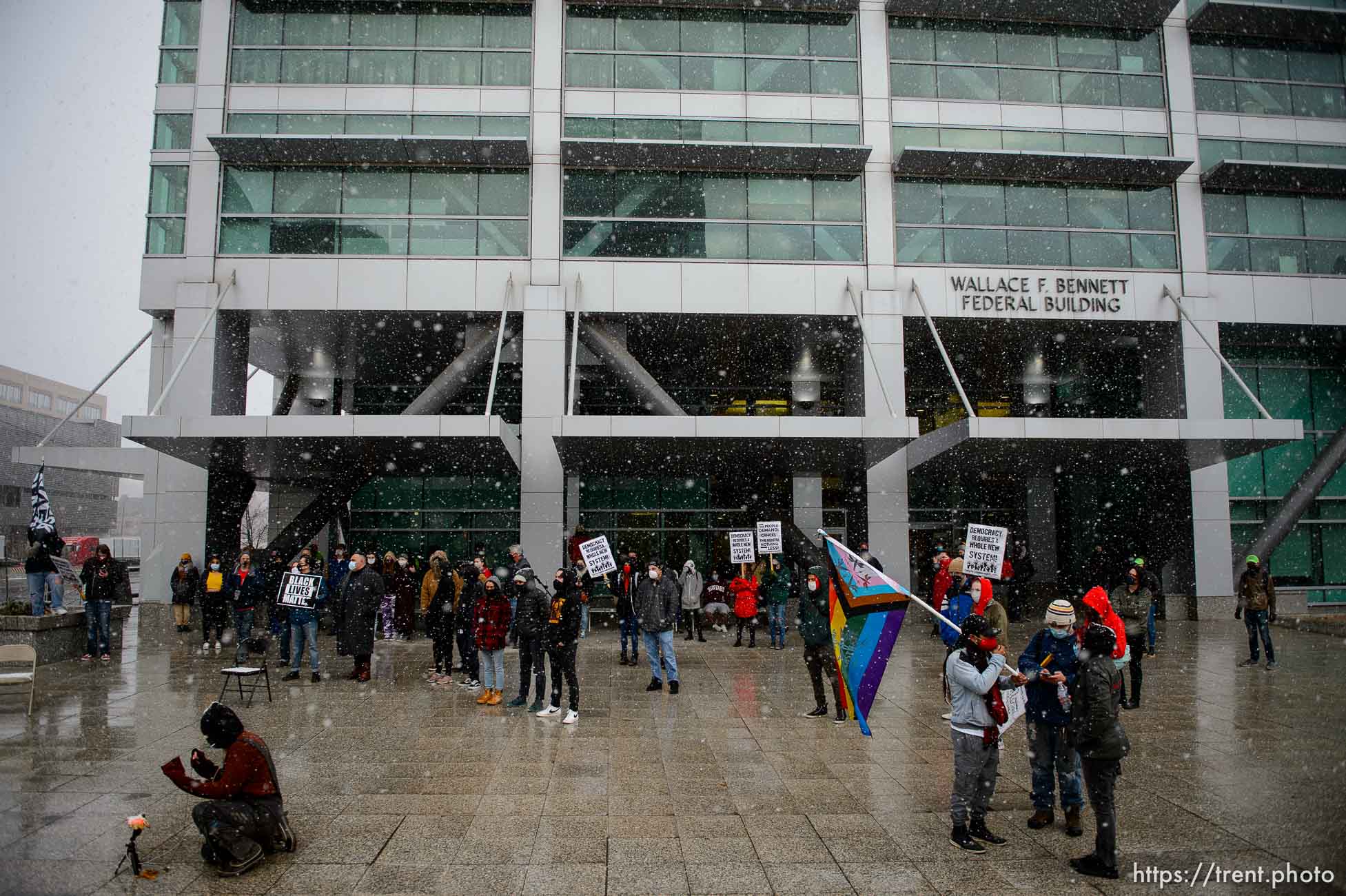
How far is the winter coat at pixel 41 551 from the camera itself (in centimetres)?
1495

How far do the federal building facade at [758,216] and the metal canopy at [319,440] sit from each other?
393mm

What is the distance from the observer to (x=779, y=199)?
906 inches

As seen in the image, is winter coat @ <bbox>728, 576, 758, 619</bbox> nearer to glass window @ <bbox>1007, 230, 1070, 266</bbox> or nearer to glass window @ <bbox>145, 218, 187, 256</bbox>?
glass window @ <bbox>1007, 230, 1070, 266</bbox>

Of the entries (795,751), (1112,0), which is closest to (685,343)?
(1112,0)

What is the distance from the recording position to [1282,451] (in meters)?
25.5

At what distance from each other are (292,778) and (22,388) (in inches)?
3522

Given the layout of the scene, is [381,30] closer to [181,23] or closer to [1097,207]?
[181,23]

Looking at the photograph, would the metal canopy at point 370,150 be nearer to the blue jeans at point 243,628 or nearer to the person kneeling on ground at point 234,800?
the blue jeans at point 243,628

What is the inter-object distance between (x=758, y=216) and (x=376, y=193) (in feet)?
34.1

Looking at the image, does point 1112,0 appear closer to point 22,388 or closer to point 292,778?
point 292,778

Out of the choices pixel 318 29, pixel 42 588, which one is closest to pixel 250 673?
pixel 42 588

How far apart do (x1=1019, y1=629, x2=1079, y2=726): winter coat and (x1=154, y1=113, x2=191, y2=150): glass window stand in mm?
25204

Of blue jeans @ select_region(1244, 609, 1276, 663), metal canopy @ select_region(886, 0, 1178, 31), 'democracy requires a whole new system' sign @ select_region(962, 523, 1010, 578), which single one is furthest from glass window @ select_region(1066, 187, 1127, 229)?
'democracy requires a whole new system' sign @ select_region(962, 523, 1010, 578)

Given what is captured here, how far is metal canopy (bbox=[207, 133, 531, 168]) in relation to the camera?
21562 mm
